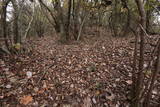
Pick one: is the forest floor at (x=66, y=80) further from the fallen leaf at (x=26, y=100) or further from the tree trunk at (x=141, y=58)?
the tree trunk at (x=141, y=58)

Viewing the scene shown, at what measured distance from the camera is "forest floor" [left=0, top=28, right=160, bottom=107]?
2.08 m

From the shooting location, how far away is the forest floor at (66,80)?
6.82 feet

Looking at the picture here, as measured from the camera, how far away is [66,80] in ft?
8.36

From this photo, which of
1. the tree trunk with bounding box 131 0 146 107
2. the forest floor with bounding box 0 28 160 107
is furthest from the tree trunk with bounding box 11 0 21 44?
the tree trunk with bounding box 131 0 146 107

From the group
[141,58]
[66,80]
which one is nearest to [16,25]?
[66,80]

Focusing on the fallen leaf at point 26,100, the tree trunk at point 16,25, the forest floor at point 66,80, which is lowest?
the fallen leaf at point 26,100

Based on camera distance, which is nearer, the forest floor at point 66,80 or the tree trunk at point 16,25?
the forest floor at point 66,80

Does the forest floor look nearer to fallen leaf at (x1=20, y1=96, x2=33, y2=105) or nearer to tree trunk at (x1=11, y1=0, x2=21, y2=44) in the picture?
fallen leaf at (x1=20, y1=96, x2=33, y2=105)

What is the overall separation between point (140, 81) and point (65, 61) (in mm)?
2041

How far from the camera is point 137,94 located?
1747 mm

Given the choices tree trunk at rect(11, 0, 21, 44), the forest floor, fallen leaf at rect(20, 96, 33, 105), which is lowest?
fallen leaf at rect(20, 96, 33, 105)

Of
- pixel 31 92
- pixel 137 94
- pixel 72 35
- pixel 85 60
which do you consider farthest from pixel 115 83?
pixel 72 35

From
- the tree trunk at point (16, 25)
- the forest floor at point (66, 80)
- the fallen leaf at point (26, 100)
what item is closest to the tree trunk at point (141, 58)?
the forest floor at point (66, 80)

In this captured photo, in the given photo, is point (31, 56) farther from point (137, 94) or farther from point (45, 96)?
point (137, 94)
